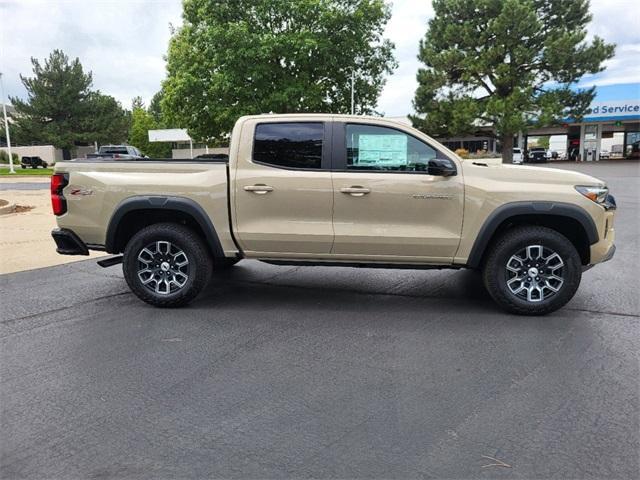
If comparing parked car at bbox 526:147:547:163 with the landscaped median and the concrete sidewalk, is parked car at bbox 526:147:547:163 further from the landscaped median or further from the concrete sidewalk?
the concrete sidewalk

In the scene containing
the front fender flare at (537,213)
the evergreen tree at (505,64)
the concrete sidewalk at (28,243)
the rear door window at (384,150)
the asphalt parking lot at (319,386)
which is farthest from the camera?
the evergreen tree at (505,64)

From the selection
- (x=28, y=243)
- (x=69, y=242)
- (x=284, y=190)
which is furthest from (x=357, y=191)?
(x=28, y=243)

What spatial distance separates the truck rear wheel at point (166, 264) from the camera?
5.45 m

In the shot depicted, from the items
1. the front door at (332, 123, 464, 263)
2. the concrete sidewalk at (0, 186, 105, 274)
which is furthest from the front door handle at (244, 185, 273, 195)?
the concrete sidewalk at (0, 186, 105, 274)

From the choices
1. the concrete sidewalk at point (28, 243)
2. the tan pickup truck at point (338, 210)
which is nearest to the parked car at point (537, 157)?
the concrete sidewalk at point (28, 243)

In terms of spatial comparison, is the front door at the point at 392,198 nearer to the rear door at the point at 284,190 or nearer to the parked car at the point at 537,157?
the rear door at the point at 284,190

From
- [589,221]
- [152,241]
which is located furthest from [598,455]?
[152,241]

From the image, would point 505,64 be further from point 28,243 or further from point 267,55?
point 28,243

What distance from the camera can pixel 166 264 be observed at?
18.1 ft

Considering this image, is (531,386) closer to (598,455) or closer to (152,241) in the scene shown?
(598,455)

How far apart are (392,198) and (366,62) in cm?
2884

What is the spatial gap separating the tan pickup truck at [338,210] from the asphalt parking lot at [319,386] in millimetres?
507

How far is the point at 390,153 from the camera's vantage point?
532 centimetres

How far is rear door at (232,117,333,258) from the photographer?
5.30 metres
